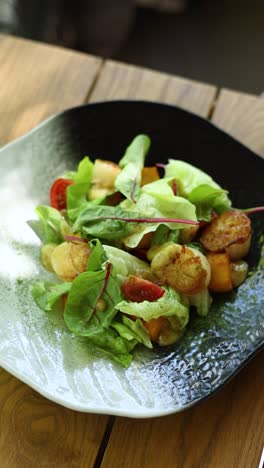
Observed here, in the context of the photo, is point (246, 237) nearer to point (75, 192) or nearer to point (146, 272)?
point (146, 272)

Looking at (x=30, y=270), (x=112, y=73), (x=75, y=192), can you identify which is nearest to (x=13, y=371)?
(x=30, y=270)

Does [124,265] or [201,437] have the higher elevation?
[124,265]

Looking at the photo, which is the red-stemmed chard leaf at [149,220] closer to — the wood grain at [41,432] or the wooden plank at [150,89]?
the wood grain at [41,432]

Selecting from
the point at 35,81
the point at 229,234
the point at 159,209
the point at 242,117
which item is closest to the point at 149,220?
the point at 159,209

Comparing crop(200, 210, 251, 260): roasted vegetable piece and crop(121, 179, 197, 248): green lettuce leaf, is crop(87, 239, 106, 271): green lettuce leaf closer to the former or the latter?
crop(121, 179, 197, 248): green lettuce leaf

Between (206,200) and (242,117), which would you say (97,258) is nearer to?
(206,200)
